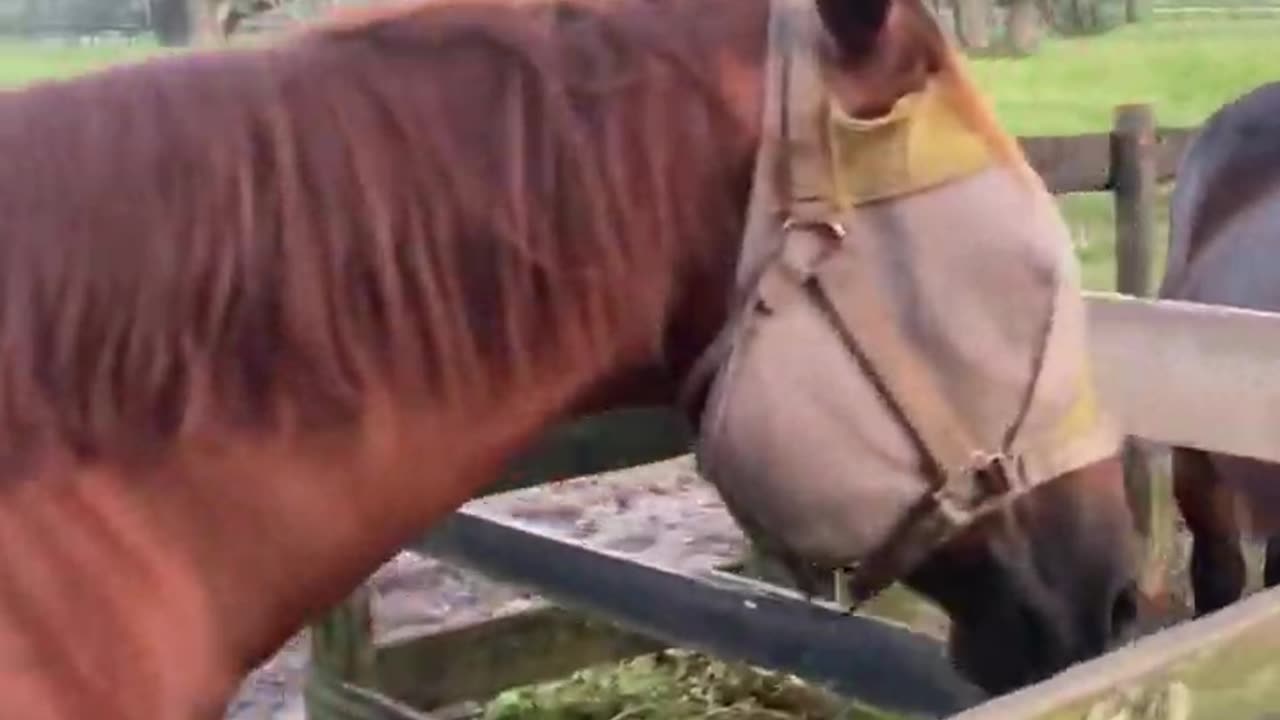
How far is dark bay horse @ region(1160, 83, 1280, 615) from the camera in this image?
320cm

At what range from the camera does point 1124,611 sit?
1404 mm

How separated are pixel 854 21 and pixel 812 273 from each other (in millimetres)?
187

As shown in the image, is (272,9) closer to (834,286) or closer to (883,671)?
(883,671)

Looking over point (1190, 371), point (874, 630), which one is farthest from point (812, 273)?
point (874, 630)

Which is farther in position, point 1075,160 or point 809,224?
point 1075,160

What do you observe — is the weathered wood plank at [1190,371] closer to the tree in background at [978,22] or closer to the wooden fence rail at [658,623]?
the wooden fence rail at [658,623]

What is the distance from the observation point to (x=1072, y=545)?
1.31 meters

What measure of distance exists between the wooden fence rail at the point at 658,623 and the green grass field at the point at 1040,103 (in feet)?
0.46

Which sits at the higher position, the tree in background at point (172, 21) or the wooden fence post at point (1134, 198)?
the tree in background at point (172, 21)

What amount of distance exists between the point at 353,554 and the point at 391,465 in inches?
3.1

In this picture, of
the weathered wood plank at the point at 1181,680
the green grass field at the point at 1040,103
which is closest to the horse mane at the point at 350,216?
the green grass field at the point at 1040,103

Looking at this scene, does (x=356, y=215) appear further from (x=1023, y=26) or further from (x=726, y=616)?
(x=1023, y=26)

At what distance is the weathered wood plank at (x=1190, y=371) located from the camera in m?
1.90

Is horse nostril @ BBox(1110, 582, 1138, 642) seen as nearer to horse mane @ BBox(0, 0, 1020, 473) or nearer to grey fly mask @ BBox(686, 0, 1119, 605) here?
grey fly mask @ BBox(686, 0, 1119, 605)
